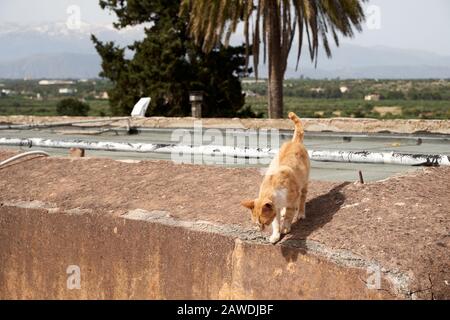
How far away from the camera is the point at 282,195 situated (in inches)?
183

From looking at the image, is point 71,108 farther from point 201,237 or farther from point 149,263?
point 201,237

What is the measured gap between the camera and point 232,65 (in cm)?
3172

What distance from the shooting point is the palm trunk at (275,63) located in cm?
2225

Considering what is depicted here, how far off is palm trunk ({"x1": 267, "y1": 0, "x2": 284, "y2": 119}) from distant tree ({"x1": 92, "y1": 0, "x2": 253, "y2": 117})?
7.84 metres

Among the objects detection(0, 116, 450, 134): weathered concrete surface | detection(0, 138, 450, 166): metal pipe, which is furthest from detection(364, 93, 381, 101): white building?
detection(0, 138, 450, 166): metal pipe

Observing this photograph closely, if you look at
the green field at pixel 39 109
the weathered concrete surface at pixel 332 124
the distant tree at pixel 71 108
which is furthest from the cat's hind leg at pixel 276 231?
the green field at pixel 39 109

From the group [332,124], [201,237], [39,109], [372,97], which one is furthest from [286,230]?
[372,97]

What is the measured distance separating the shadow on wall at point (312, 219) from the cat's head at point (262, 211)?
0.52 feet

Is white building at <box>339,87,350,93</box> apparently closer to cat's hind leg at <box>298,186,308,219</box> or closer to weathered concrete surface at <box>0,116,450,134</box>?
weathered concrete surface at <box>0,116,450,134</box>

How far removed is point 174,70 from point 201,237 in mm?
26220

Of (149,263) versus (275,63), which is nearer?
(149,263)

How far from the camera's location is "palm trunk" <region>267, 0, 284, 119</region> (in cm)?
2225

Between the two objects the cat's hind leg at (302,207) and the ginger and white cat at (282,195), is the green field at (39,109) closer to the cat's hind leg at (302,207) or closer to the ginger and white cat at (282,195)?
the ginger and white cat at (282,195)
